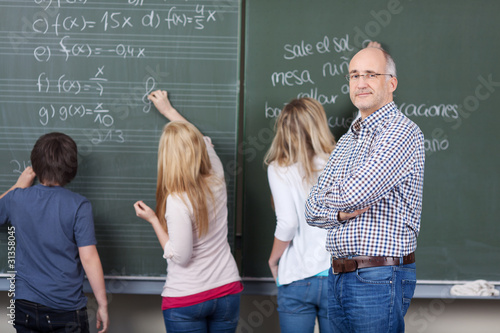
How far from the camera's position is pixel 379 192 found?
1725mm

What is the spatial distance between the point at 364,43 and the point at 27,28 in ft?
5.86

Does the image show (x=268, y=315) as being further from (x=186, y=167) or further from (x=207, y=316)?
(x=186, y=167)

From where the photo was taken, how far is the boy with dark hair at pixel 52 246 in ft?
7.84

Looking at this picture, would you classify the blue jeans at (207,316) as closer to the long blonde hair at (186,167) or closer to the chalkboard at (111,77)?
the long blonde hair at (186,167)

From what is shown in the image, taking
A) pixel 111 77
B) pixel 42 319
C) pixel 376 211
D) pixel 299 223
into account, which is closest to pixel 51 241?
pixel 42 319

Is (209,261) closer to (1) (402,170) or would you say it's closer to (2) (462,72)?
(1) (402,170)

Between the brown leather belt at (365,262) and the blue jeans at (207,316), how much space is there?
681 millimetres

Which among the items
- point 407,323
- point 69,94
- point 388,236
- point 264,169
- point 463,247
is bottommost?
point 407,323

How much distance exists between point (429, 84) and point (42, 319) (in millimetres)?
2240

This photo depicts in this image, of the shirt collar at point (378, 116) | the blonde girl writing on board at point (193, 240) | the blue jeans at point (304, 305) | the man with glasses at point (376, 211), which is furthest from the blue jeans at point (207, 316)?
the shirt collar at point (378, 116)

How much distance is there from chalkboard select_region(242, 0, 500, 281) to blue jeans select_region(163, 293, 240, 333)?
2.40 ft

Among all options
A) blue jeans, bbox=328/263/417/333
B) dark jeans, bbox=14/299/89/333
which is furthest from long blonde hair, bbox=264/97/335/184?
dark jeans, bbox=14/299/89/333

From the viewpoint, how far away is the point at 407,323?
3082mm

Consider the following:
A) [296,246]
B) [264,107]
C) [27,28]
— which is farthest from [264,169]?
[27,28]
